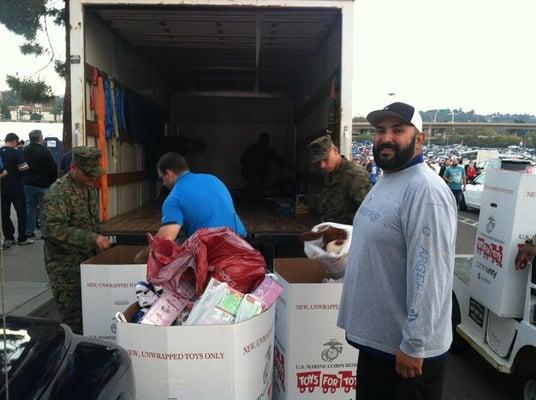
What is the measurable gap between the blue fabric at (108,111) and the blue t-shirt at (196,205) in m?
2.80

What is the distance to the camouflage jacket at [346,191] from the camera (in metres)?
4.19

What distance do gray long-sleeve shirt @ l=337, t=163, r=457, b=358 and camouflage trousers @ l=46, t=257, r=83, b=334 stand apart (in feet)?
7.40

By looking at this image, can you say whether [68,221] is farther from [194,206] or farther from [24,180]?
[24,180]

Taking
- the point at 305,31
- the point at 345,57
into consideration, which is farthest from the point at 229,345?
the point at 305,31

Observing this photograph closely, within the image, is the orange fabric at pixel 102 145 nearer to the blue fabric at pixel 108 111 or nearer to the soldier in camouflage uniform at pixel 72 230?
the blue fabric at pixel 108 111

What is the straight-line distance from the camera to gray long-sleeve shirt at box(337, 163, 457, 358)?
1.97 m

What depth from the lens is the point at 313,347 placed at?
2.89 m

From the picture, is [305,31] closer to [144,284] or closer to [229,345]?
[144,284]

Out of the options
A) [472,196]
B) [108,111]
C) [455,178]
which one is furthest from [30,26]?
[472,196]

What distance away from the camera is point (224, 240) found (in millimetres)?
2588

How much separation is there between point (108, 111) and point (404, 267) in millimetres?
4896

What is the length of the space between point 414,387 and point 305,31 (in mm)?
5341

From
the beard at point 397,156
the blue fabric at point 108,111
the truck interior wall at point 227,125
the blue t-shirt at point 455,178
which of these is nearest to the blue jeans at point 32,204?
the truck interior wall at point 227,125

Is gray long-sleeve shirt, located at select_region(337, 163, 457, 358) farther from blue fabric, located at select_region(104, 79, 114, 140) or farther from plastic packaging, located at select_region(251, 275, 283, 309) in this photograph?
blue fabric, located at select_region(104, 79, 114, 140)
